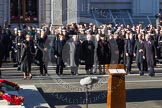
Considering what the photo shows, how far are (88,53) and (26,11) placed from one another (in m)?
15.9

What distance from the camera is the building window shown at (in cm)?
3994

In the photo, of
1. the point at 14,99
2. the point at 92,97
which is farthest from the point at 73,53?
the point at 14,99

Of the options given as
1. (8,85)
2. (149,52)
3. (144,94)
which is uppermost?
(149,52)

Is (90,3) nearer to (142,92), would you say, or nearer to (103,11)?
(103,11)

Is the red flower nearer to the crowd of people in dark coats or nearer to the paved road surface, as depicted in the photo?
the paved road surface

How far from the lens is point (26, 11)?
40.2 m

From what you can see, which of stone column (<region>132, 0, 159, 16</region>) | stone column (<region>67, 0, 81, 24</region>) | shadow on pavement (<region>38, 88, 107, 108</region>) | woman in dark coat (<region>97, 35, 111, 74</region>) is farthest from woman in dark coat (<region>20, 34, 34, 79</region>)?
stone column (<region>132, 0, 159, 16</region>)

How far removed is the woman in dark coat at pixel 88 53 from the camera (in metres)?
25.0

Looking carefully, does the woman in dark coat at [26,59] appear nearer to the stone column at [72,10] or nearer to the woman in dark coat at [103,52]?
the woman in dark coat at [103,52]

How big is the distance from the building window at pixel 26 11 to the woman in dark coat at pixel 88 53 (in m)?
15.1

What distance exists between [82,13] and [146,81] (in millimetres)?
19080

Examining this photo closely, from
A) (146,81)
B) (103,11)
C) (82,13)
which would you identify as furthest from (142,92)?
(103,11)

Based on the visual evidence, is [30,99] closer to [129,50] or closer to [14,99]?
[14,99]

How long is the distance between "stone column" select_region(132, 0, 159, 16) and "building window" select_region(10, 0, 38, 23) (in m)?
9.29
